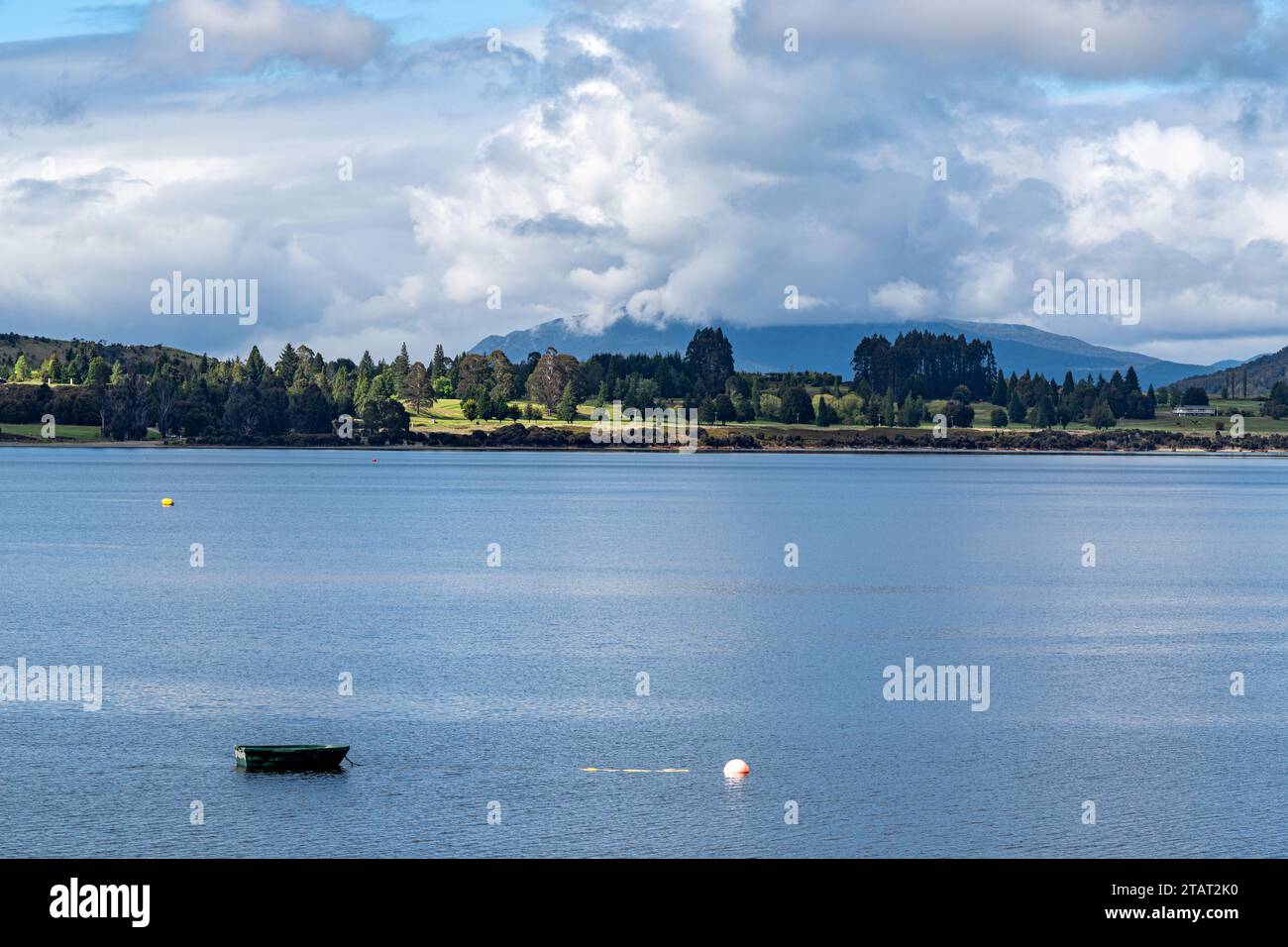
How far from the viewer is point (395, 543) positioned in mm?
144000

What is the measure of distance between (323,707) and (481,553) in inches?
2814

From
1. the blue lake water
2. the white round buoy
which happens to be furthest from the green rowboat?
the white round buoy

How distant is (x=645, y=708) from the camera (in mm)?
61312

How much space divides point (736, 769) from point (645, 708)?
1117 cm

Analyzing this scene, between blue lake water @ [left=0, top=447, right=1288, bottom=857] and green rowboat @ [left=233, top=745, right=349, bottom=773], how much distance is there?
57 cm

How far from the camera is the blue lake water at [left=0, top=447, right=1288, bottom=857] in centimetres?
4500

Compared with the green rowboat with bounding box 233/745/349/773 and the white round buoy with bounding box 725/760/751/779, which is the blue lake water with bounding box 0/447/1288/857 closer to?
the white round buoy with bounding box 725/760/751/779

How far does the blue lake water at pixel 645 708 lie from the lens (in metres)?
45.0

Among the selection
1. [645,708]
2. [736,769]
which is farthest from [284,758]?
[645,708]

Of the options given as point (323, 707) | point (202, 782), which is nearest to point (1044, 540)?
point (323, 707)

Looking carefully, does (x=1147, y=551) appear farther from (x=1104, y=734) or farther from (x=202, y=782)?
(x=202, y=782)

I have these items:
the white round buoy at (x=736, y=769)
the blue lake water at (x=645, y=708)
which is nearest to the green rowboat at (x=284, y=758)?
the blue lake water at (x=645, y=708)

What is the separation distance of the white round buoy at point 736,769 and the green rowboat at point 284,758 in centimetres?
1268

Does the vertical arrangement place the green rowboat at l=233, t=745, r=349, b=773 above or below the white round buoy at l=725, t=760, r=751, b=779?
above
